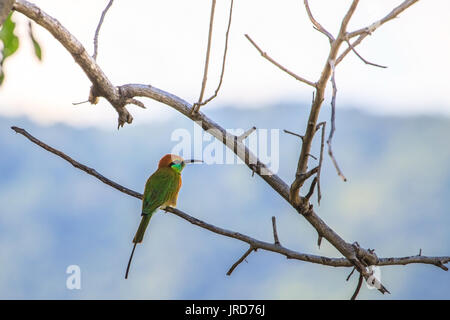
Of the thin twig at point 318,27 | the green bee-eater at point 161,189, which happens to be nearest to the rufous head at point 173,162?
the green bee-eater at point 161,189

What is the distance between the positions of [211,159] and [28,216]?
5829 cm

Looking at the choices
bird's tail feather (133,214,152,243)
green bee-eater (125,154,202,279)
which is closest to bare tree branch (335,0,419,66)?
green bee-eater (125,154,202,279)

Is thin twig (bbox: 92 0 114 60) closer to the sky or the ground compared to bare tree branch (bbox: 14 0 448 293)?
closer to the sky

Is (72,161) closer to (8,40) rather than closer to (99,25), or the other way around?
(99,25)

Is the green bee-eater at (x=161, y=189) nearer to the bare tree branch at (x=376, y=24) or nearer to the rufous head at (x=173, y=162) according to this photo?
the rufous head at (x=173, y=162)

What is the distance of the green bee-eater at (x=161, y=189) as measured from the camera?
2992 millimetres

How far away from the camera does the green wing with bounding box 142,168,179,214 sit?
300 cm

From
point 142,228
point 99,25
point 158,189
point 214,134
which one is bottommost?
point 142,228

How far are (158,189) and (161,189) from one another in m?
0.02

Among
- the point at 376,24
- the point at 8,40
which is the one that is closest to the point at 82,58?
the point at 8,40

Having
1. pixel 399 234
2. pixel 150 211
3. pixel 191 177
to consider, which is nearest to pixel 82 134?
pixel 191 177

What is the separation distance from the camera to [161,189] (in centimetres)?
306

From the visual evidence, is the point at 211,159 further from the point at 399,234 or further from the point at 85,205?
the point at 399,234

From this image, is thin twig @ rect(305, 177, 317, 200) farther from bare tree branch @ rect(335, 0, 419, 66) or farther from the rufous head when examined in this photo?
the rufous head
